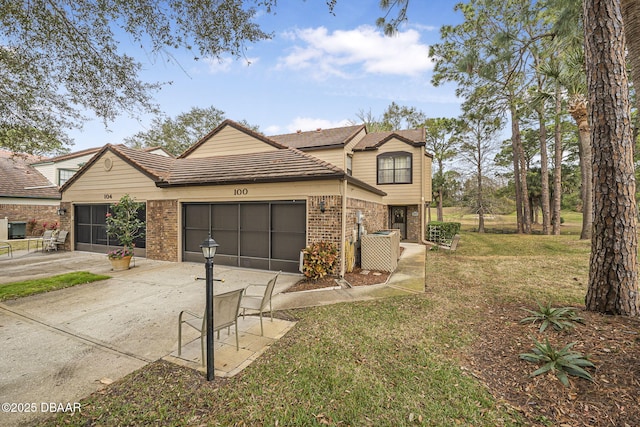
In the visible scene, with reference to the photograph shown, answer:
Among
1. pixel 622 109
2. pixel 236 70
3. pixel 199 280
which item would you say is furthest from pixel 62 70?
pixel 622 109

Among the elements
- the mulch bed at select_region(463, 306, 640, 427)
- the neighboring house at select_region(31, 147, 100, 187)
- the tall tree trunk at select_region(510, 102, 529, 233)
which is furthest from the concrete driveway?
the tall tree trunk at select_region(510, 102, 529, 233)

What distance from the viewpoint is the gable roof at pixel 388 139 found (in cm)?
1545

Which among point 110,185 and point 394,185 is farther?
point 394,185

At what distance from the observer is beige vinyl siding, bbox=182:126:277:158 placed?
1113 cm

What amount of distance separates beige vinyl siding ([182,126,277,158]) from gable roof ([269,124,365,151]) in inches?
146

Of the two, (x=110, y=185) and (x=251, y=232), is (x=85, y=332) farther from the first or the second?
(x=110, y=185)

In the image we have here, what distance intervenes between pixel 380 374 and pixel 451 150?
2660 centimetres

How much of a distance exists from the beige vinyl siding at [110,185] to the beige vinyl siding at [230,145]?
2599 millimetres

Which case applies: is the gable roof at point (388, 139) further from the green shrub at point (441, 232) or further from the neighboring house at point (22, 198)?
the neighboring house at point (22, 198)

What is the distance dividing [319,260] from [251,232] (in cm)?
304

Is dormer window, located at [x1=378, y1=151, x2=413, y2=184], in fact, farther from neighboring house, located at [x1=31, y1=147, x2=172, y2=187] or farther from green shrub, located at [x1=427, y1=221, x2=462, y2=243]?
neighboring house, located at [x1=31, y1=147, x2=172, y2=187]

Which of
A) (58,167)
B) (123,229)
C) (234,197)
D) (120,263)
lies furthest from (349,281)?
(58,167)

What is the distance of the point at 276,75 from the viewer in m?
10.5

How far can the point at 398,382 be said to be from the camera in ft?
10.3
